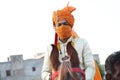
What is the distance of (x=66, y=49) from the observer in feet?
15.8

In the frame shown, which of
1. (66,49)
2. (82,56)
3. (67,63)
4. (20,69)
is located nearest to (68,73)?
(67,63)

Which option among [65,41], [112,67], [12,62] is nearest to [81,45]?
[65,41]

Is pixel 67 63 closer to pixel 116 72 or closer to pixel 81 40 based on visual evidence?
pixel 81 40

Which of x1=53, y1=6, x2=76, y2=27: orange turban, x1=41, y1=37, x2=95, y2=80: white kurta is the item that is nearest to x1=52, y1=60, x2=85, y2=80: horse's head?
x1=41, y1=37, x2=95, y2=80: white kurta

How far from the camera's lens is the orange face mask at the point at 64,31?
15.9ft

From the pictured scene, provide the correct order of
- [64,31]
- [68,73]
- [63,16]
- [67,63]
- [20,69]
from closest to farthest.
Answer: [68,73] < [67,63] < [64,31] < [63,16] < [20,69]

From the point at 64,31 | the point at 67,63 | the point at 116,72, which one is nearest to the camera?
the point at 116,72

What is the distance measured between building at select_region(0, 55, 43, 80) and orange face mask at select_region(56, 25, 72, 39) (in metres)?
39.0

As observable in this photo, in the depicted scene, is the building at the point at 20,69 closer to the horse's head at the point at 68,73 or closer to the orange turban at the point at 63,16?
the orange turban at the point at 63,16

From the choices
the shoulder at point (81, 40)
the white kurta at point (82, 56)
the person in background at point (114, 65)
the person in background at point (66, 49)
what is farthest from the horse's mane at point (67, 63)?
the person in background at point (114, 65)

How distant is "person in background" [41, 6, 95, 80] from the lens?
4.73 metres

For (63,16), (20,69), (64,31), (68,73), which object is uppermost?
(63,16)

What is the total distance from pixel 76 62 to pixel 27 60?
4107cm

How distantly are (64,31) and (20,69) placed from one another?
129 feet
